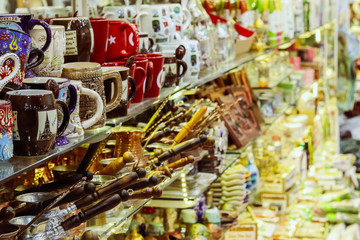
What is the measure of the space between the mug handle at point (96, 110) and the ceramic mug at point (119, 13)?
2.04 ft

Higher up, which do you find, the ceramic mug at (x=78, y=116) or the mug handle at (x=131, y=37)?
the mug handle at (x=131, y=37)

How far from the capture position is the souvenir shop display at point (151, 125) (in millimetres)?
1109

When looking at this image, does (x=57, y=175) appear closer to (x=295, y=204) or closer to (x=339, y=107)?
(x=295, y=204)

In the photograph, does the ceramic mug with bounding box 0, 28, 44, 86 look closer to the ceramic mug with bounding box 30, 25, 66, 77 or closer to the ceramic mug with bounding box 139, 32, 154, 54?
the ceramic mug with bounding box 30, 25, 66, 77

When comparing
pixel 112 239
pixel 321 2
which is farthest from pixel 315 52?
pixel 112 239

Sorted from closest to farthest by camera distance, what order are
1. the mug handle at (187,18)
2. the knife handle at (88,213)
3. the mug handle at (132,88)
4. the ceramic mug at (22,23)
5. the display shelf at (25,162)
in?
the display shelf at (25,162), the ceramic mug at (22,23), the knife handle at (88,213), the mug handle at (132,88), the mug handle at (187,18)

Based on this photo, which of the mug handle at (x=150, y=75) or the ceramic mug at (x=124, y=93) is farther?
the mug handle at (x=150, y=75)

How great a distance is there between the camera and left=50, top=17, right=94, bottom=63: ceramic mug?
1336mm

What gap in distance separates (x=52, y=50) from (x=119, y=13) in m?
0.65

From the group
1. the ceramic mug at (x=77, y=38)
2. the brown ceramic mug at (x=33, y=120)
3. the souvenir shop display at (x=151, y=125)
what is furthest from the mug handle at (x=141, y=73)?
the brown ceramic mug at (x=33, y=120)

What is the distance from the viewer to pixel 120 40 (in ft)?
5.20

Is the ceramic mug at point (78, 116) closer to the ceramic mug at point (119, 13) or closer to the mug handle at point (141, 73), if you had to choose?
the mug handle at point (141, 73)

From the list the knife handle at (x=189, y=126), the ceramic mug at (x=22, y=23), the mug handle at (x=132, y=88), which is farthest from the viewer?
the knife handle at (x=189, y=126)

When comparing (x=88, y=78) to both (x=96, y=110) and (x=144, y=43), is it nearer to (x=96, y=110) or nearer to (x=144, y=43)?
(x=96, y=110)
